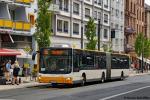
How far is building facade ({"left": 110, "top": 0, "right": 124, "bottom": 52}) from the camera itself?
87100 millimetres

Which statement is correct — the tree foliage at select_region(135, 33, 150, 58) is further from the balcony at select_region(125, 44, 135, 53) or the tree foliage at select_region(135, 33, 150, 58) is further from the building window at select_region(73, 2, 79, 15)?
the building window at select_region(73, 2, 79, 15)

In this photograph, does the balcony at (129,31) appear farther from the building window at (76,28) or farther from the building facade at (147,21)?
the building window at (76,28)

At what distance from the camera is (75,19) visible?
6925 centimetres

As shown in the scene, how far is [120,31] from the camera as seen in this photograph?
92375 mm

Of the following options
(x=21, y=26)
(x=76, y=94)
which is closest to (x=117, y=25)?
(x=21, y=26)

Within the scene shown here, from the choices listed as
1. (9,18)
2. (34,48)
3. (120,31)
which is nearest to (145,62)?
(120,31)

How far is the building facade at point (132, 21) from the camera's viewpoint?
97062 mm

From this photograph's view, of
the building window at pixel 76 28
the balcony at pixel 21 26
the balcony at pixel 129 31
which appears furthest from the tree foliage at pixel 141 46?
the balcony at pixel 21 26

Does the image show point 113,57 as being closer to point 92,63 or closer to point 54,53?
point 92,63

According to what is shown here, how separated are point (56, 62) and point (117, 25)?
58486 millimetres

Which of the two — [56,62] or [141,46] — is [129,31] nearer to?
[141,46]

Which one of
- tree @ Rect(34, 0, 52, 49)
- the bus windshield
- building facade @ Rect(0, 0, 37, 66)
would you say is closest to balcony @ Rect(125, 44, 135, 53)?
building facade @ Rect(0, 0, 37, 66)

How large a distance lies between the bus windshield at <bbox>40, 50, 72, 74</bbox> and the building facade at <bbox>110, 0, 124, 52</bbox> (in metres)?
52.3

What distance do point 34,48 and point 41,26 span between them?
1263 cm
